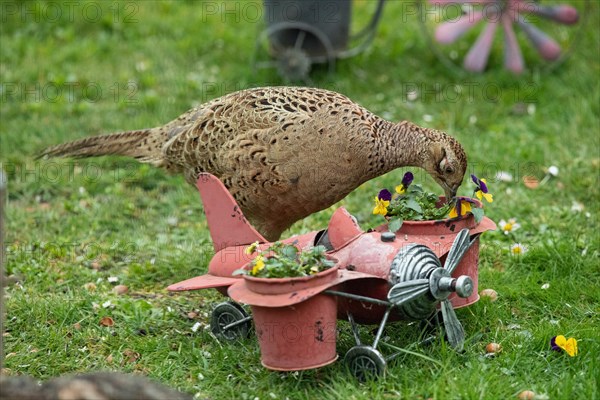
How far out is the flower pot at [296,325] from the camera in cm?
415

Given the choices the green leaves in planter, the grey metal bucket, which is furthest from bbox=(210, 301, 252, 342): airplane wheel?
the grey metal bucket

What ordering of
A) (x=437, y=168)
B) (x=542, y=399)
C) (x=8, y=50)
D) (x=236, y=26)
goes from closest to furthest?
1. (x=542, y=399)
2. (x=437, y=168)
3. (x=8, y=50)
4. (x=236, y=26)

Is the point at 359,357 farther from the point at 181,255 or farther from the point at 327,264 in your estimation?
the point at 181,255

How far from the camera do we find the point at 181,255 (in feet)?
21.1

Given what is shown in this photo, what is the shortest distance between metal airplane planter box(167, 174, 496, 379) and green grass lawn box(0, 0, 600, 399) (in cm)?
18

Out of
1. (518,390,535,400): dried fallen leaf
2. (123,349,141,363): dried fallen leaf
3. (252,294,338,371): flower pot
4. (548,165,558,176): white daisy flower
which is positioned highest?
(252,294,338,371): flower pot

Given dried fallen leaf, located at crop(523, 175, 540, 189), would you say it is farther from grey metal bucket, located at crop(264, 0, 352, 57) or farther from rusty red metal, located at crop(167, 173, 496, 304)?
grey metal bucket, located at crop(264, 0, 352, 57)

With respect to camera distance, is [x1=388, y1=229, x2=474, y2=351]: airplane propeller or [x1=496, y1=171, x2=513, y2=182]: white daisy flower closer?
[x1=388, y1=229, x2=474, y2=351]: airplane propeller

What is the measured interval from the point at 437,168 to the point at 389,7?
6120mm

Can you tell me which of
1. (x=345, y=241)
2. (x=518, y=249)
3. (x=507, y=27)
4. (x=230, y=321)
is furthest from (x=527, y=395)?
(x=507, y=27)

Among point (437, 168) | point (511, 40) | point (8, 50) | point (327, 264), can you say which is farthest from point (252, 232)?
point (8, 50)

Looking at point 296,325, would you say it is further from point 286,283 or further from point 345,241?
point 345,241

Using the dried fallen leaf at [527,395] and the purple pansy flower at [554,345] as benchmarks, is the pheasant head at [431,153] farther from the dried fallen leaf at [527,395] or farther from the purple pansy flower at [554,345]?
the dried fallen leaf at [527,395]

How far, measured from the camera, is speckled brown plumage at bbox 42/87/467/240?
5316 millimetres
